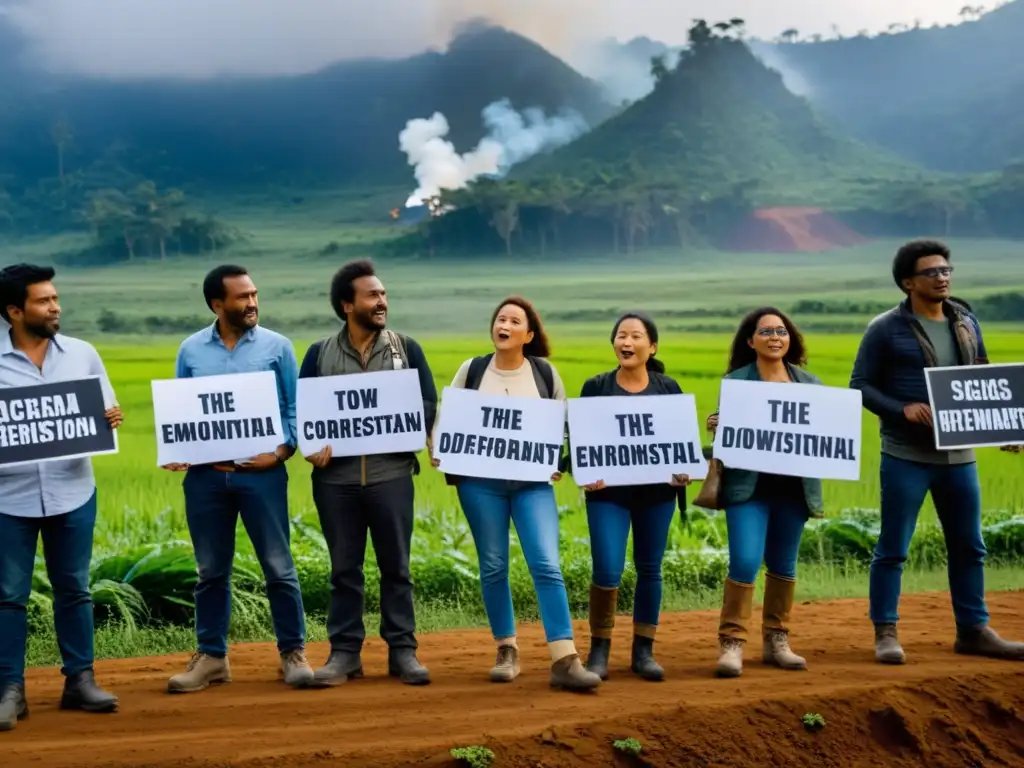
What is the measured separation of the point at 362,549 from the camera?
266 inches

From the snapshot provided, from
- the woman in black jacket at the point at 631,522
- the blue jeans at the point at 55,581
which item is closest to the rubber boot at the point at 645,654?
the woman in black jacket at the point at 631,522

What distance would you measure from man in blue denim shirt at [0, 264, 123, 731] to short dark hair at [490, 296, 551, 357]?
1827 mm

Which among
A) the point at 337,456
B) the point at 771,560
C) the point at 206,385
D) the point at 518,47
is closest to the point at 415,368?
the point at 337,456

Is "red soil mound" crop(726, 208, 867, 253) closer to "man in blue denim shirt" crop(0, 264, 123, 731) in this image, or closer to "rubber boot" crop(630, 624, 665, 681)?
"rubber boot" crop(630, 624, 665, 681)

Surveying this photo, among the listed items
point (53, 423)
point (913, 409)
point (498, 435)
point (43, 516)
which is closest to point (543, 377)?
point (498, 435)

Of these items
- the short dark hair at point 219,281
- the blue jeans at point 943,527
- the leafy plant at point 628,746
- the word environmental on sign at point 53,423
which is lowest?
the leafy plant at point 628,746

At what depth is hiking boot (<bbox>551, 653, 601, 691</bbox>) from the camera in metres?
6.41

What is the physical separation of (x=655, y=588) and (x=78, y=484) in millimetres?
2654

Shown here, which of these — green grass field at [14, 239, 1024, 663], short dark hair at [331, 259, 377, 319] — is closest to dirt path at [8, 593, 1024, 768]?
short dark hair at [331, 259, 377, 319]

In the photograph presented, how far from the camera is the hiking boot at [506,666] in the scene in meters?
6.73

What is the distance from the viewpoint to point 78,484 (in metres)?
6.24

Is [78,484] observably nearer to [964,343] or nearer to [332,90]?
[964,343]

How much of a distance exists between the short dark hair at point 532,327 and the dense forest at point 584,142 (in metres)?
10.9

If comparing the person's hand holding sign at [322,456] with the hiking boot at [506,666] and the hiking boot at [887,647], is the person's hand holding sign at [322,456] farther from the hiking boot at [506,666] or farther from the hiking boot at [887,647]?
the hiking boot at [887,647]
